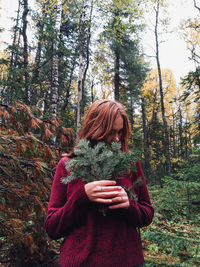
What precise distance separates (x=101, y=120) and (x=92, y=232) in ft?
2.44

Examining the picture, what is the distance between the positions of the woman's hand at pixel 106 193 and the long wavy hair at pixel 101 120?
15.0 inches

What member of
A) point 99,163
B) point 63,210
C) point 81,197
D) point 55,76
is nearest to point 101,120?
point 99,163

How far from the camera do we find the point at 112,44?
1278cm

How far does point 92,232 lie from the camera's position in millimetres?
1137

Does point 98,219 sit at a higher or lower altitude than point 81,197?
lower

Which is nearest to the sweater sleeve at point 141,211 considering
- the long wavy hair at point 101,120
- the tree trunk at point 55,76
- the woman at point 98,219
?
the woman at point 98,219

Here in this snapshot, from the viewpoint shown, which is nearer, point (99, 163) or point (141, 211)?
point (99, 163)

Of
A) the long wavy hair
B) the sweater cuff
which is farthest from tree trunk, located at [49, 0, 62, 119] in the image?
the sweater cuff

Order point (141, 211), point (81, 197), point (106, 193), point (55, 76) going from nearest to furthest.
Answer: point (106, 193), point (81, 197), point (141, 211), point (55, 76)

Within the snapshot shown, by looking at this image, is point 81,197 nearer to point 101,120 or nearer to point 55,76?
point 101,120

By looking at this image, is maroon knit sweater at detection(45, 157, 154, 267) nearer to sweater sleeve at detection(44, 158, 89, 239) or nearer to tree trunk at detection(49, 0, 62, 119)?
sweater sleeve at detection(44, 158, 89, 239)

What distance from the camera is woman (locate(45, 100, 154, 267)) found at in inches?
41.3

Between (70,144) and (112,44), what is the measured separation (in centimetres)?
→ 1142

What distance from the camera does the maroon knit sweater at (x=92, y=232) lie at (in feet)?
3.61
